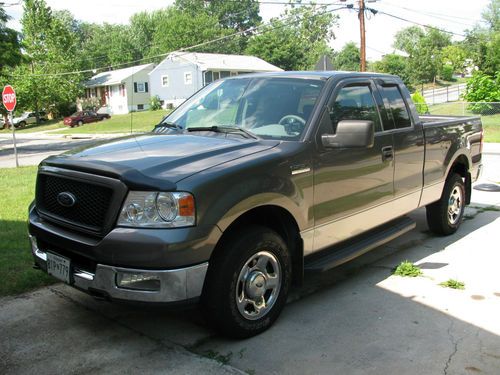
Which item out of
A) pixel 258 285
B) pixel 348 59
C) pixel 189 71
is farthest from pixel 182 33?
pixel 258 285

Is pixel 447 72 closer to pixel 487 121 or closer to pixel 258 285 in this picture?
pixel 487 121

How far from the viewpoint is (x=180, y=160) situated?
3.55 m

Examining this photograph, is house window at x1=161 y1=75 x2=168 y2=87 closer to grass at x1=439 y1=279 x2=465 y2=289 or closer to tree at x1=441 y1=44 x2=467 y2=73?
tree at x1=441 y1=44 x2=467 y2=73

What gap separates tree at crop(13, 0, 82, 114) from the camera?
2019 inches

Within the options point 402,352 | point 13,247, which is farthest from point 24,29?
point 402,352

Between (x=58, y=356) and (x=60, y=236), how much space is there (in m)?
0.81

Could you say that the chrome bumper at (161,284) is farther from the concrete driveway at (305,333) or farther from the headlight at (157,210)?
the headlight at (157,210)

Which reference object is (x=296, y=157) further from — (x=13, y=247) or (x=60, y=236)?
(x=13, y=247)

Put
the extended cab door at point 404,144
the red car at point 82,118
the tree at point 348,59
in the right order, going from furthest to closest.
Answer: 1. the tree at point 348,59
2. the red car at point 82,118
3. the extended cab door at point 404,144

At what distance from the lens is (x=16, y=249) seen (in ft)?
18.7

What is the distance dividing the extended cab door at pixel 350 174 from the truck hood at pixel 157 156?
543 mm

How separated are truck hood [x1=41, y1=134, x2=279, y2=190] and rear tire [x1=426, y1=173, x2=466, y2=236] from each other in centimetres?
317

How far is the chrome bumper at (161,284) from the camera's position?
321 cm

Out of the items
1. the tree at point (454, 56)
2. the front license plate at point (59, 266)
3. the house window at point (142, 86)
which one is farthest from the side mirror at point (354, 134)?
the tree at point (454, 56)
